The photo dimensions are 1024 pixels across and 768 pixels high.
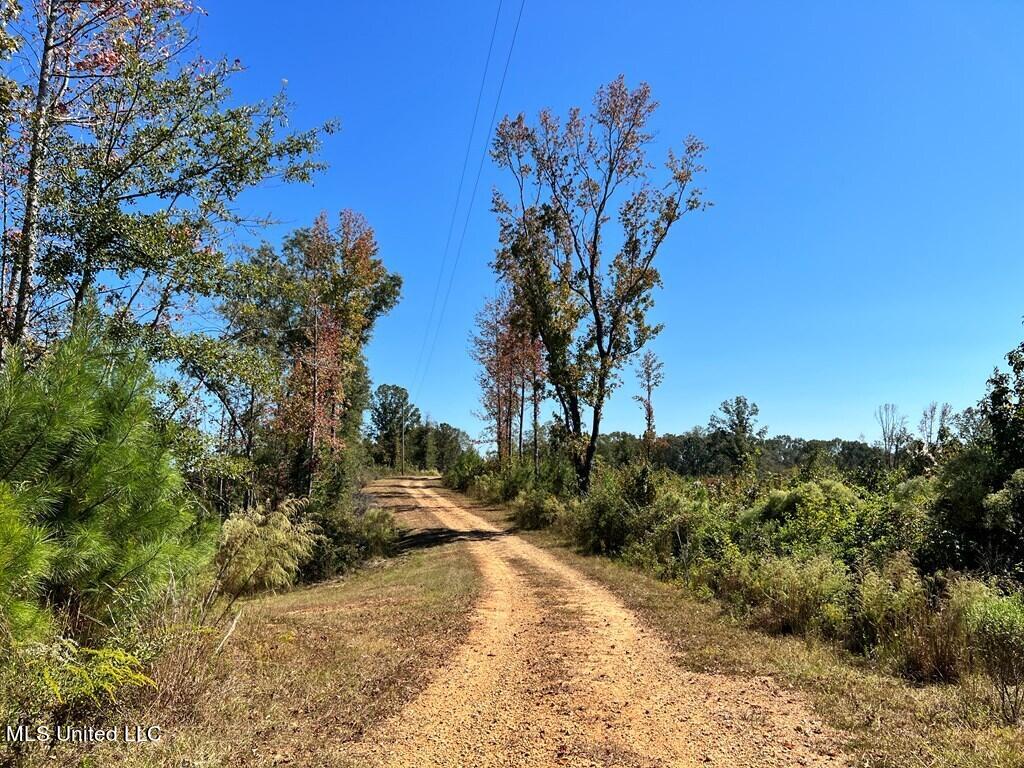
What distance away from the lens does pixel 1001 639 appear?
5.66 meters

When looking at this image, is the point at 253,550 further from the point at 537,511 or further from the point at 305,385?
the point at 537,511

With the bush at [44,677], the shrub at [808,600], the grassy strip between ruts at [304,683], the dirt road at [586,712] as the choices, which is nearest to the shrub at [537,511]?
the grassy strip between ruts at [304,683]

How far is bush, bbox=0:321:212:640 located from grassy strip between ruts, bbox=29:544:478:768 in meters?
0.93

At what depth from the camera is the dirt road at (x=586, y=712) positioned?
454 cm

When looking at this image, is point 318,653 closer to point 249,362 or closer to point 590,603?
point 249,362

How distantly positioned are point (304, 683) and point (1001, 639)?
678 centimetres

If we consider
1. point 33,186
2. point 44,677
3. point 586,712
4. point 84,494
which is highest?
point 33,186

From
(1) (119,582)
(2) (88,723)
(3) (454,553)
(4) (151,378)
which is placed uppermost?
(4) (151,378)

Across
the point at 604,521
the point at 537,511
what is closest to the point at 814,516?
the point at 604,521

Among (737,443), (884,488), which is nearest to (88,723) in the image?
(884,488)

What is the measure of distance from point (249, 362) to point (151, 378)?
3.26 meters

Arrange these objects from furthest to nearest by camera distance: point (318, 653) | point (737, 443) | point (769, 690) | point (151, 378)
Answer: point (737, 443)
point (318, 653)
point (769, 690)
point (151, 378)

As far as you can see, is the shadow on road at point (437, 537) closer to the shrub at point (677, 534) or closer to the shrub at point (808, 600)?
the shrub at point (677, 534)

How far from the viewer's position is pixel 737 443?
209 ft
